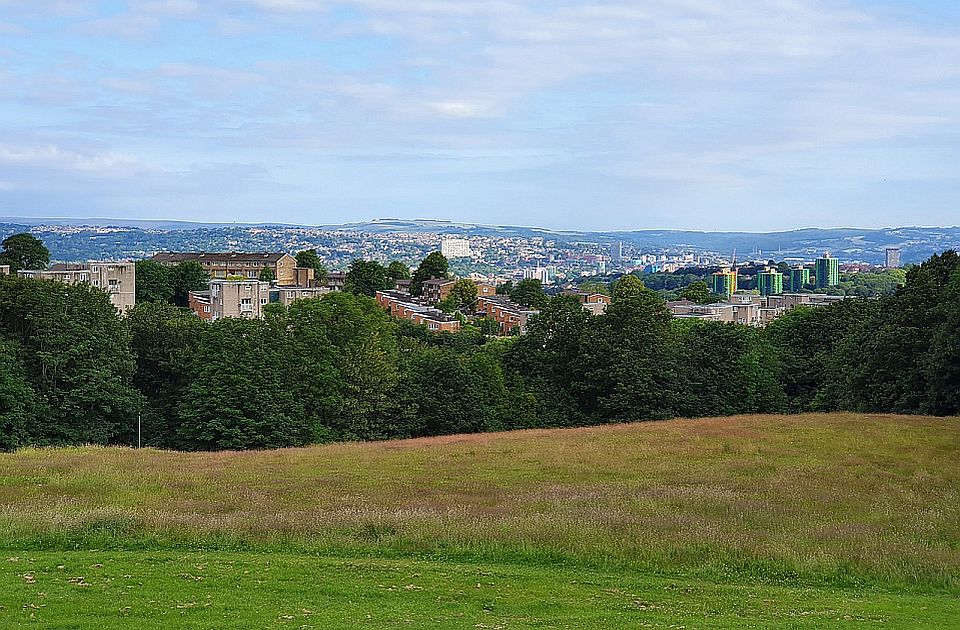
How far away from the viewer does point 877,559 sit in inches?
642

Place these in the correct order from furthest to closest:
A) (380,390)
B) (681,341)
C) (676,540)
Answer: (681,341)
(380,390)
(676,540)

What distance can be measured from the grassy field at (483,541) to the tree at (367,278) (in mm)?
117415

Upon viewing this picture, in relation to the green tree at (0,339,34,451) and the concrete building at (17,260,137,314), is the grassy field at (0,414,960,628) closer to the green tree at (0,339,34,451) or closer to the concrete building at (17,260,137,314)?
the green tree at (0,339,34,451)

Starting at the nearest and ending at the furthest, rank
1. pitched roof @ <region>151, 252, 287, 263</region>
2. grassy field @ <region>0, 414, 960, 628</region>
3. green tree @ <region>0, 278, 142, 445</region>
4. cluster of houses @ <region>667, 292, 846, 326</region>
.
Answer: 1. grassy field @ <region>0, 414, 960, 628</region>
2. green tree @ <region>0, 278, 142, 445</region>
3. cluster of houses @ <region>667, 292, 846, 326</region>
4. pitched roof @ <region>151, 252, 287, 263</region>

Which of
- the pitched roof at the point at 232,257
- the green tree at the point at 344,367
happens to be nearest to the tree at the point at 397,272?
the pitched roof at the point at 232,257

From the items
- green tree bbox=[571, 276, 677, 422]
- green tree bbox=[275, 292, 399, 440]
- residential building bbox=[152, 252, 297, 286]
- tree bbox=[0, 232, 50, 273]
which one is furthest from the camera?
residential building bbox=[152, 252, 297, 286]

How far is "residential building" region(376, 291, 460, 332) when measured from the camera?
122 metres

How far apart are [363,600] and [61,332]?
39.5 meters

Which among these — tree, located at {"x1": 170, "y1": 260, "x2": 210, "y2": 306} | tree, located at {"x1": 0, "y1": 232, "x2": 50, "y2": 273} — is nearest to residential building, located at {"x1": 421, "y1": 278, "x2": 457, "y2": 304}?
tree, located at {"x1": 170, "y1": 260, "x2": 210, "y2": 306}

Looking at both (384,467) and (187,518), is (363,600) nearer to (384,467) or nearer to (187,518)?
(187,518)

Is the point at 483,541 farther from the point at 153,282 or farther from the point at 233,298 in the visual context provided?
the point at 153,282

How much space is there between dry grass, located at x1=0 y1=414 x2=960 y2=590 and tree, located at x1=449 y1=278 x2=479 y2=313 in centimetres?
11784

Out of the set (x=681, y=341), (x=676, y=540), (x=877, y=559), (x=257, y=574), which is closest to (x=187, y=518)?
(x=257, y=574)

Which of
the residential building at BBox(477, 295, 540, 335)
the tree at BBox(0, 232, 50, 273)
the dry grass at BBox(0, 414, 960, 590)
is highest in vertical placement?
the tree at BBox(0, 232, 50, 273)
